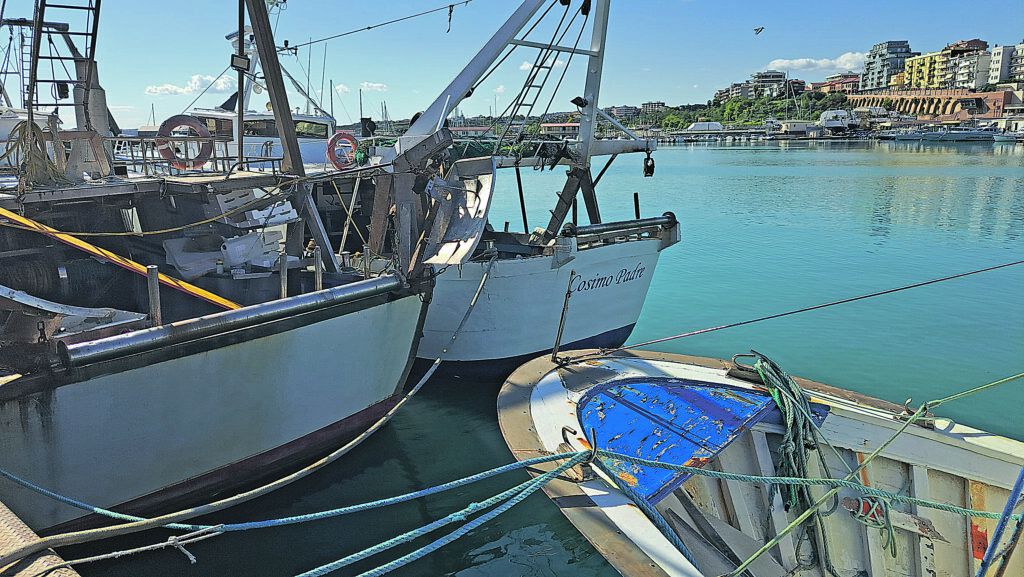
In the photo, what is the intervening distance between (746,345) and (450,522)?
31.2ft


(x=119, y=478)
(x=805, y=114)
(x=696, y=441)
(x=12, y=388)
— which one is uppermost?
(x=805, y=114)

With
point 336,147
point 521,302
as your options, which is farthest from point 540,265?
point 336,147

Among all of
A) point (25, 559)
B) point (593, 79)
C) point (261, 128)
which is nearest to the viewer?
point (25, 559)

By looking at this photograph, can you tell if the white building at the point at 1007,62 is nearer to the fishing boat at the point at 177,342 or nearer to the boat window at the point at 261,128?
the boat window at the point at 261,128

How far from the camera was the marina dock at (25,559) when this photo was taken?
2711 millimetres

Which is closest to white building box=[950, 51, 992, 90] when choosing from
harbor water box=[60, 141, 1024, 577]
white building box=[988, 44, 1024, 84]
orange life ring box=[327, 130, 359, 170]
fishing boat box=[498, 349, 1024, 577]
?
white building box=[988, 44, 1024, 84]

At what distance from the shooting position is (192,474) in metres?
5.85

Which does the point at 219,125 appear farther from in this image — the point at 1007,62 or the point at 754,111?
the point at 1007,62

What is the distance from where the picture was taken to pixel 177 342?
538 cm

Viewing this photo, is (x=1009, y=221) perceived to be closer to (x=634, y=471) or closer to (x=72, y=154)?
(x=634, y=471)

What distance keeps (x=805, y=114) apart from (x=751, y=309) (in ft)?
483

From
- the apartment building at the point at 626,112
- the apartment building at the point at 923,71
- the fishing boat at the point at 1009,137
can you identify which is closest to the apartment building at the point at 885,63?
the apartment building at the point at 923,71

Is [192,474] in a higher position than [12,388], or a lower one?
lower

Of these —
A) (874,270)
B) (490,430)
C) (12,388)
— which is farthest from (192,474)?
(874,270)
